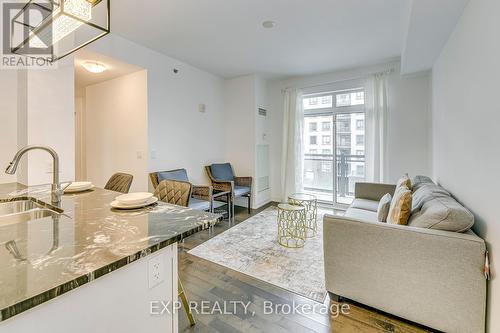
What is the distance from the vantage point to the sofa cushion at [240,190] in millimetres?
4270

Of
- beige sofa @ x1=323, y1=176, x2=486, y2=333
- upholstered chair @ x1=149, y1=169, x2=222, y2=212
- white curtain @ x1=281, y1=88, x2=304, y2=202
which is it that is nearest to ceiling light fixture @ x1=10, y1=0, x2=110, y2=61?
upholstered chair @ x1=149, y1=169, x2=222, y2=212

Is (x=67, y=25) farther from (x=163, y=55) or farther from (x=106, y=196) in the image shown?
(x=163, y=55)

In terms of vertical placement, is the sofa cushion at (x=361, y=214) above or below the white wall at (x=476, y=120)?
below

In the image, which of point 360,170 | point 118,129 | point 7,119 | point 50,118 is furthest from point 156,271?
point 360,170

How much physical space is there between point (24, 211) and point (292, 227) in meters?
2.74

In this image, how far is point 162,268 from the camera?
98cm

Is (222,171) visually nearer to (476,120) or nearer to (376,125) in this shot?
(376,125)

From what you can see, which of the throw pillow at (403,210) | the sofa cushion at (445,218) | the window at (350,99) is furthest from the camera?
the window at (350,99)

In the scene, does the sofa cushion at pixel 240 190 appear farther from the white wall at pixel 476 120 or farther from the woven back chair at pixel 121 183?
the white wall at pixel 476 120

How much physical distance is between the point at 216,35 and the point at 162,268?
9.97 ft

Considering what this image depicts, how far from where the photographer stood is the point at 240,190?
4391 millimetres

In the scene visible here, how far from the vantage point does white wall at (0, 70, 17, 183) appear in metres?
2.30

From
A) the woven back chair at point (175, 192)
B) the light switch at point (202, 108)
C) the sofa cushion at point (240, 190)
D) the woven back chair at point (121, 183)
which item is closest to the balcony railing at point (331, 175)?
the sofa cushion at point (240, 190)

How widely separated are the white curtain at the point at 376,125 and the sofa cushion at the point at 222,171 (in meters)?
2.61
